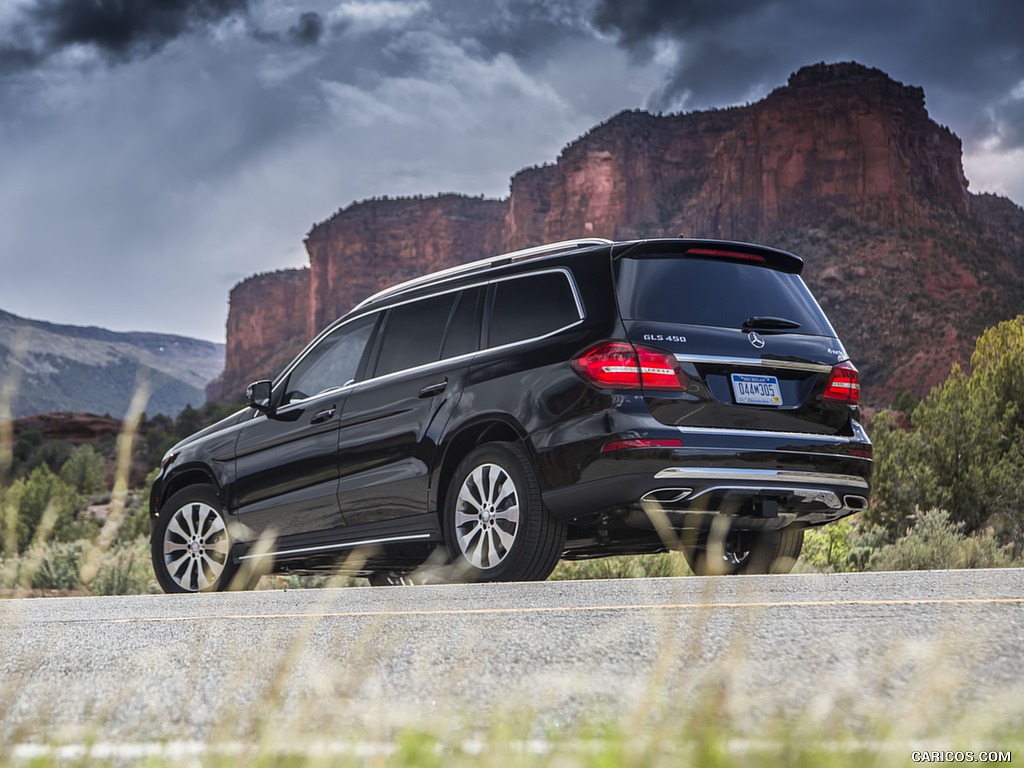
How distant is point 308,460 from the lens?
8102 mm

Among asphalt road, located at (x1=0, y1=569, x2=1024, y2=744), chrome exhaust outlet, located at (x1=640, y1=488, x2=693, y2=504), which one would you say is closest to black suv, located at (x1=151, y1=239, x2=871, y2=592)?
chrome exhaust outlet, located at (x1=640, y1=488, x2=693, y2=504)

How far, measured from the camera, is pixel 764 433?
6547 mm

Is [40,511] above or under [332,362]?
under

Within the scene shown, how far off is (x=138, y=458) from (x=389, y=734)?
70.5 meters

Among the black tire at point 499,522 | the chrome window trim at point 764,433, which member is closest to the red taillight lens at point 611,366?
the chrome window trim at point 764,433

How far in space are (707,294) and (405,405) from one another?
1962 millimetres

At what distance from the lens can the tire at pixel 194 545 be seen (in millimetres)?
8516

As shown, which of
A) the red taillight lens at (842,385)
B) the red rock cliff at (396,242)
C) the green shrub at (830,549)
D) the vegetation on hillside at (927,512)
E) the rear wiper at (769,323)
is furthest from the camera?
the red rock cliff at (396,242)

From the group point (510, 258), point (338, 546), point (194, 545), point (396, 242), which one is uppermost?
point (396, 242)

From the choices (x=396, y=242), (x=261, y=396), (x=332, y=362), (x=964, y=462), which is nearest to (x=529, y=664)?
(x=332, y=362)

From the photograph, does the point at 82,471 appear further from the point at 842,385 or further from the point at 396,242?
→ the point at 396,242

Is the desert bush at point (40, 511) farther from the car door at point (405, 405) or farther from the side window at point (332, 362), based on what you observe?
the car door at point (405, 405)

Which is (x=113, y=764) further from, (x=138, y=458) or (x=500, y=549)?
(x=138, y=458)

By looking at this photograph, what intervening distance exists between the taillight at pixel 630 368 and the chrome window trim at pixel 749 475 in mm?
448
